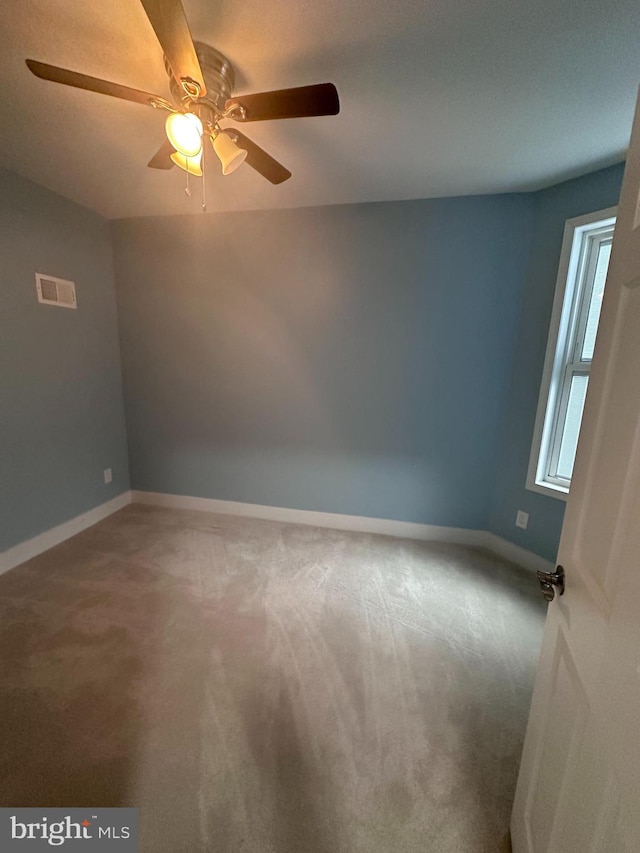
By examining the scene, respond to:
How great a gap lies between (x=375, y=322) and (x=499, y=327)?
853mm

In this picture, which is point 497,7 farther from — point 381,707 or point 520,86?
point 381,707

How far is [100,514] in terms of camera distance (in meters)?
2.84

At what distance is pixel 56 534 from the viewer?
96.7 inches

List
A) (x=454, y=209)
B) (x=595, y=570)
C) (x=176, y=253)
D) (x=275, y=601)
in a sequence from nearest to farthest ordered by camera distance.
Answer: (x=595, y=570), (x=275, y=601), (x=454, y=209), (x=176, y=253)

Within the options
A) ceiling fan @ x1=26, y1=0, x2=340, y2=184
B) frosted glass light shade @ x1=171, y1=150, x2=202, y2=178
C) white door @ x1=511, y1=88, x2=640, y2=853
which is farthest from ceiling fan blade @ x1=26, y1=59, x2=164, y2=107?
white door @ x1=511, y1=88, x2=640, y2=853

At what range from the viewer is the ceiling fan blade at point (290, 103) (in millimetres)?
1081

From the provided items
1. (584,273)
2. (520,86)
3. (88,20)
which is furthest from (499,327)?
(88,20)

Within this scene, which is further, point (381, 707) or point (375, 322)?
point (375, 322)

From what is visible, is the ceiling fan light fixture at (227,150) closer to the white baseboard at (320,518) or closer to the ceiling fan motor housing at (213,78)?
the ceiling fan motor housing at (213,78)

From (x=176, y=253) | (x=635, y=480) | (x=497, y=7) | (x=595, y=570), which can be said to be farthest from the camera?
(x=176, y=253)

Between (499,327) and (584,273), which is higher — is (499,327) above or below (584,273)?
below

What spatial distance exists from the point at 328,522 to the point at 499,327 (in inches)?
78.1

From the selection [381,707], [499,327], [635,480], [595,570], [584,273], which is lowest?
[381,707]

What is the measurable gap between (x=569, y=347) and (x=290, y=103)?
6.64 feet
